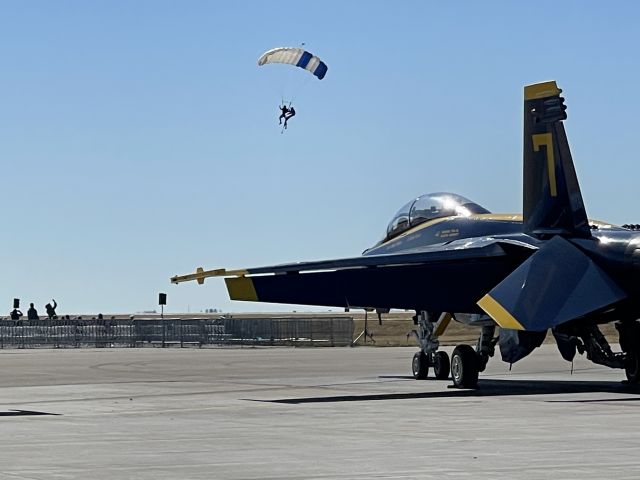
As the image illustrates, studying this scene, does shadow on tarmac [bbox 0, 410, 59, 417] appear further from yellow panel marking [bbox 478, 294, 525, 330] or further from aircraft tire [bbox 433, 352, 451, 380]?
aircraft tire [bbox 433, 352, 451, 380]

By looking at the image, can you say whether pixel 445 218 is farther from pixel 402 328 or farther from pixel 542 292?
pixel 402 328

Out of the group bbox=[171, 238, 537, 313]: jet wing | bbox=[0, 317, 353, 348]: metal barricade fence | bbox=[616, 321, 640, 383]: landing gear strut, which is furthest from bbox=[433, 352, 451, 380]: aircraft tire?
bbox=[0, 317, 353, 348]: metal barricade fence

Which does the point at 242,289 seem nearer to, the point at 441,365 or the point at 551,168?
the point at 551,168

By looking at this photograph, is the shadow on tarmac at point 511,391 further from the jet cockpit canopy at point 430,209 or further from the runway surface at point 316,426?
the jet cockpit canopy at point 430,209

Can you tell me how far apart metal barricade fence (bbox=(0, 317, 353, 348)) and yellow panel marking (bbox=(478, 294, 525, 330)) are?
36125 millimetres

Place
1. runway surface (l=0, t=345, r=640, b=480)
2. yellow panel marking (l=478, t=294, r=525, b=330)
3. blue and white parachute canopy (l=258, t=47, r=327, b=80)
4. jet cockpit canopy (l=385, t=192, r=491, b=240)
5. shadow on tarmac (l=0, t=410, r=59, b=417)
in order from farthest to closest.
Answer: blue and white parachute canopy (l=258, t=47, r=327, b=80) < jet cockpit canopy (l=385, t=192, r=491, b=240) < yellow panel marking (l=478, t=294, r=525, b=330) < shadow on tarmac (l=0, t=410, r=59, b=417) < runway surface (l=0, t=345, r=640, b=480)

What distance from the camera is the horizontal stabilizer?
22.4 meters

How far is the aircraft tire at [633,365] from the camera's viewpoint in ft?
82.2

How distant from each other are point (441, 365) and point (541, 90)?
25.8 feet

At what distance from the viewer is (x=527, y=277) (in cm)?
2305

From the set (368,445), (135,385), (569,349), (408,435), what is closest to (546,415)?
(408,435)

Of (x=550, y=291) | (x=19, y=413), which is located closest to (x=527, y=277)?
(x=550, y=291)

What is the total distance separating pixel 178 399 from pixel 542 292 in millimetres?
7097

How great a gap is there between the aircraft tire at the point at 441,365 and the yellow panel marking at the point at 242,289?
630 cm
